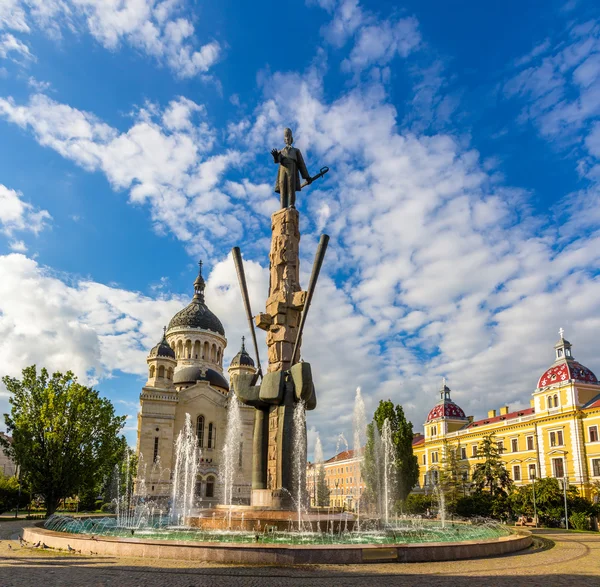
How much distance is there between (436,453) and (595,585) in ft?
173

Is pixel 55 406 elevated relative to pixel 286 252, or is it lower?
lower

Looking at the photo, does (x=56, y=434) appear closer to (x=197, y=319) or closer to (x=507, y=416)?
(x=197, y=319)

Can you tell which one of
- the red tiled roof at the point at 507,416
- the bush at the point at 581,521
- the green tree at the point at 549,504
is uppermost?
the red tiled roof at the point at 507,416

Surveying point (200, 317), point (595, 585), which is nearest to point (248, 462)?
point (200, 317)

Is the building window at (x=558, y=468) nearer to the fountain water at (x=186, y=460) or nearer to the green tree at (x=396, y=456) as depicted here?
the green tree at (x=396, y=456)

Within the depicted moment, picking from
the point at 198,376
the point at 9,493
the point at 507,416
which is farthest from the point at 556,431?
the point at 9,493

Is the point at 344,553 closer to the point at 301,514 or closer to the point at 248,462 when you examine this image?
the point at 301,514

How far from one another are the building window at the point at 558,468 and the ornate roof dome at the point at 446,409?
16615 millimetres

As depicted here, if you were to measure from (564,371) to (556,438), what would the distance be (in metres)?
5.51

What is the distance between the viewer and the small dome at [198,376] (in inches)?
2267

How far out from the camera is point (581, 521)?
28.0 metres

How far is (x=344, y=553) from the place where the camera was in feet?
32.7

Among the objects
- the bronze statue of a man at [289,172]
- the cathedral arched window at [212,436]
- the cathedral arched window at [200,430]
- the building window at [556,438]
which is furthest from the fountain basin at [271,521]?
the cathedral arched window at [212,436]

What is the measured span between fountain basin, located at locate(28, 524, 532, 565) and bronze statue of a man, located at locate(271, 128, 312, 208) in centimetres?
1165
